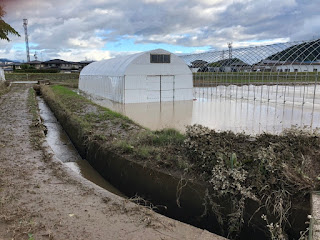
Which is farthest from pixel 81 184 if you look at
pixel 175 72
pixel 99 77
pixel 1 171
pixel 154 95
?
pixel 99 77

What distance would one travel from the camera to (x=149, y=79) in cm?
1969

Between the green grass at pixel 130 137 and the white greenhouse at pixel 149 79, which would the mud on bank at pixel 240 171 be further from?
the white greenhouse at pixel 149 79

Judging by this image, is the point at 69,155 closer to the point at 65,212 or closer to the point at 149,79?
the point at 65,212

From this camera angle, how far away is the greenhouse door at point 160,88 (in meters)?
19.8

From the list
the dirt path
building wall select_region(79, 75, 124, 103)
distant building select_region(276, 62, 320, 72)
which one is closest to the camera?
the dirt path

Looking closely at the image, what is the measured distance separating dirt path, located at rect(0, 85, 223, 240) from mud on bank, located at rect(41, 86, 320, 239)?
36.2 inches

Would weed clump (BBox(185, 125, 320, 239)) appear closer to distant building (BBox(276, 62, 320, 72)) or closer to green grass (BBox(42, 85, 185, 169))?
green grass (BBox(42, 85, 185, 169))

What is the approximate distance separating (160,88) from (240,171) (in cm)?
1624

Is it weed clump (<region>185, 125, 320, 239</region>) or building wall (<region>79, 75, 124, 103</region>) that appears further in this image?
building wall (<region>79, 75, 124, 103</region>)

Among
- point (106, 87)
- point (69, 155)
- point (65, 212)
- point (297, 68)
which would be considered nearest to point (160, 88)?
point (106, 87)

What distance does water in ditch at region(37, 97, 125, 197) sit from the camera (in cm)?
689

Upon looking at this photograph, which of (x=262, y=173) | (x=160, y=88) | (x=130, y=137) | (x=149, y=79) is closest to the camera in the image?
(x=262, y=173)

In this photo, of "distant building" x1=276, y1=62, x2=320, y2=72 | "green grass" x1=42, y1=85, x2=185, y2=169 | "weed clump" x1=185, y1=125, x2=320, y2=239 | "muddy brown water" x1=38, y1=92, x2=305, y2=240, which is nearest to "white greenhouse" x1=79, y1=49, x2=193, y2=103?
"muddy brown water" x1=38, y1=92, x2=305, y2=240

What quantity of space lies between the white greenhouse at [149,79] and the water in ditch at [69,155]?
6.18m
